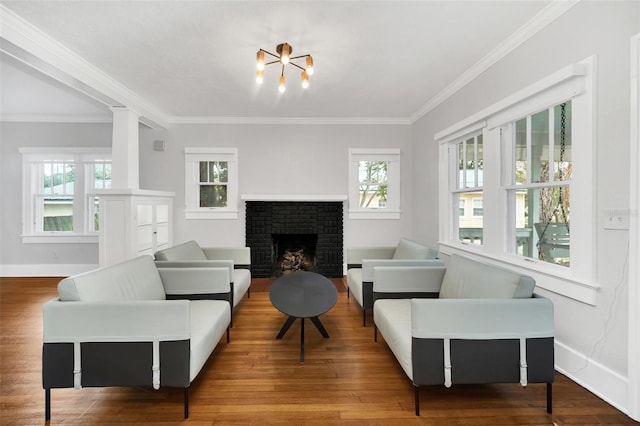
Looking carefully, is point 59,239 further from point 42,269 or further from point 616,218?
point 616,218

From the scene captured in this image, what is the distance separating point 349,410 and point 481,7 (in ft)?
9.82

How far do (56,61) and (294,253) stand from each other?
13.1ft

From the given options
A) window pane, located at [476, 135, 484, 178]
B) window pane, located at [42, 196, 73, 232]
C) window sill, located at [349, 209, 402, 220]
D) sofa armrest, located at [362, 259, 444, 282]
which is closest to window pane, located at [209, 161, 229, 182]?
window sill, located at [349, 209, 402, 220]

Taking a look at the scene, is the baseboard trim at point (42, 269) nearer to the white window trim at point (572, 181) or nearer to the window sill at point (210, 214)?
the window sill at point (210, 214)

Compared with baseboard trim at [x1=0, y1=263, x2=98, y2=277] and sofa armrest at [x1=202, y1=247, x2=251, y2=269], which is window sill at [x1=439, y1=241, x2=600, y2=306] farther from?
baseboard trim at [x1=0, y1=263, x2=98, y2=277]

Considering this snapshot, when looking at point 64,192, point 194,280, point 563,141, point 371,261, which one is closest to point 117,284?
point 194,280

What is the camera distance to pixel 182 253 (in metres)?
3.63

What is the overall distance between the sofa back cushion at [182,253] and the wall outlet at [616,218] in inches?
147

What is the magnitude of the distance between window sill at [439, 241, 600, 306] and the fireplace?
251cm

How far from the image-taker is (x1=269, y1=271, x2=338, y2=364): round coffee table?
259 cm

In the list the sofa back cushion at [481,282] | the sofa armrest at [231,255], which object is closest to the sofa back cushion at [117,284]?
the sofa armrest at [231,255]

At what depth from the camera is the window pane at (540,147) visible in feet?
8.59

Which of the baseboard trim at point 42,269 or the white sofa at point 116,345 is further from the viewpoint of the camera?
the baseboard trim at point 42,269

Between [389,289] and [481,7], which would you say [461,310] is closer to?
[389,289]
